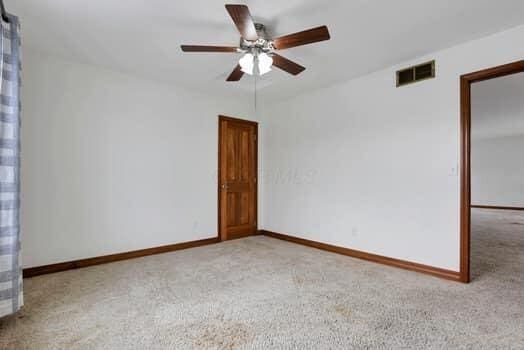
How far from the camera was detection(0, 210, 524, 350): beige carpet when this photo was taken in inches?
68.8

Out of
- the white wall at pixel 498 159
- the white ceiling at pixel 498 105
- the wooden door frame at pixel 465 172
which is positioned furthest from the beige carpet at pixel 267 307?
the white wall at pixel 498 159

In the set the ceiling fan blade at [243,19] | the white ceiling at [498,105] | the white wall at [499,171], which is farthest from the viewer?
the white wall at [499,171]

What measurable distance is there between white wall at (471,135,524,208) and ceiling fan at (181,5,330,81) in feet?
33.5

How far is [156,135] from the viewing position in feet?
12.4

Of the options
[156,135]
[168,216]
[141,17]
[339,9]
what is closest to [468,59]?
[339,9]

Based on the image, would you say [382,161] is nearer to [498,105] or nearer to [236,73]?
[236,73]

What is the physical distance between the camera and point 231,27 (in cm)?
241

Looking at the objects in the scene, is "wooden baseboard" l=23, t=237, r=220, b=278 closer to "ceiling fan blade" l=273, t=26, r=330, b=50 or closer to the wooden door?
the wooden door

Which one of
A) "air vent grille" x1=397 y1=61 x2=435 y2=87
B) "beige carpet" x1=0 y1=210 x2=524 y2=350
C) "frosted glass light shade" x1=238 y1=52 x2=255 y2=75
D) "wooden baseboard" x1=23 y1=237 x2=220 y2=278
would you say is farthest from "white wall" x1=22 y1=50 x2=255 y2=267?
"air vent grille" x1=397 y1=61 x2=435 y2=87

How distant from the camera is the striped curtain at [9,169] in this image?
1878 millimetres

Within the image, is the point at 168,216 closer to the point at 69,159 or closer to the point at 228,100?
the point at 69,159

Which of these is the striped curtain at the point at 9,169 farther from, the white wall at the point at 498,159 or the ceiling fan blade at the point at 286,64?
the white wall at the point at 498,159

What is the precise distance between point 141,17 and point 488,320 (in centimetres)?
362

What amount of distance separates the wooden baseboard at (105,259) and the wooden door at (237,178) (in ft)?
1.73
